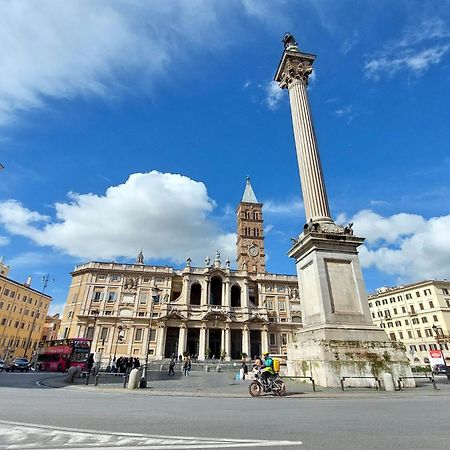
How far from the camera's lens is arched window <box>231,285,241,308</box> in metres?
66.4

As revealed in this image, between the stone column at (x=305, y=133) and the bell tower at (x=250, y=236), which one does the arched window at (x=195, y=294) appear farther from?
the stone column at (x=305, y=133)

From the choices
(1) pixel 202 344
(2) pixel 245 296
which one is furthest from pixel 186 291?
(2) pixel 245 296

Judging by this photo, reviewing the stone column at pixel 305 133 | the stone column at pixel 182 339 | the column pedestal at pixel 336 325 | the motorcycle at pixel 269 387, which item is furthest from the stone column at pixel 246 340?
the motorcycle at pixel 269 387

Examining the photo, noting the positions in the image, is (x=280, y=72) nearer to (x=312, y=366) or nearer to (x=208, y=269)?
(x=312, y=366)

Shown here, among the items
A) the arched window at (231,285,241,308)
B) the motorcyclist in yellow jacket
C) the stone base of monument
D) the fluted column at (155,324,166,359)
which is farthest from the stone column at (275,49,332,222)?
the arched window at (231,285,241,308)

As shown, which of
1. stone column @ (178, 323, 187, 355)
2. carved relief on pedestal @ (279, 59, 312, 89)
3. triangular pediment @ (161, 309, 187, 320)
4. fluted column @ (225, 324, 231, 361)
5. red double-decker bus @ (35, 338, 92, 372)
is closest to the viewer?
carved relief on pedestal @ (279, 59, 312, 89)

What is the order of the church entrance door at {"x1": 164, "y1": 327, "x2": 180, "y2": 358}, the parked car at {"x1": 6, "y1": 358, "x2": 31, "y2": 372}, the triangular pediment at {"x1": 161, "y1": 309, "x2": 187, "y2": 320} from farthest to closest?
the triangular pediment at {"x1": 161, "y1": 309, "x2": 187, "y2": 320} < the church entrance door at {"x1": 164, "y1": 327, "x2": 180, "y2": 358} < the parked car at {"x1": 6, "y1": 358, "x2": 31, "y2": 372}

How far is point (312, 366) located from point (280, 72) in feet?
63.6

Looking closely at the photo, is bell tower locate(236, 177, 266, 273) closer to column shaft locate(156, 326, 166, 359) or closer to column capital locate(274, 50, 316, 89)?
column shaft locate(156, 326, 166, 359)

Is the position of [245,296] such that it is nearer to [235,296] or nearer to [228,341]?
[235,296]

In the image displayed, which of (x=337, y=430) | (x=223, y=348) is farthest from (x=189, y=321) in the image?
(x=337, y=430)

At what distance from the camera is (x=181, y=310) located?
59031 mm

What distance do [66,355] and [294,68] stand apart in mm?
38891

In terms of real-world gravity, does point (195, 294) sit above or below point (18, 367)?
above
